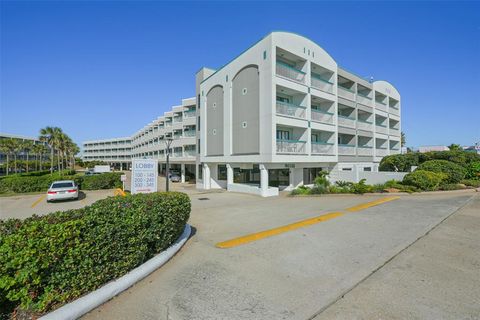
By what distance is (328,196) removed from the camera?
A: 17.2 m

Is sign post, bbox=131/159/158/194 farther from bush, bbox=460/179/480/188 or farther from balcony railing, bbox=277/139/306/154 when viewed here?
bush, bbox=460/179/480/188

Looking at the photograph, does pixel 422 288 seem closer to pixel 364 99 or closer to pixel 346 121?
pixel 346 121

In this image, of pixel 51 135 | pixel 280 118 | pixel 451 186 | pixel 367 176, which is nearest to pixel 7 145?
pixel 51 135

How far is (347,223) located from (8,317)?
946cm

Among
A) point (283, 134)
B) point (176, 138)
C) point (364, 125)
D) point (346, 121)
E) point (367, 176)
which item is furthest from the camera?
point (176, 138)

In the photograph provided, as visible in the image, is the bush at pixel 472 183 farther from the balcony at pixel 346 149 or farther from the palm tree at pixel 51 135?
the palm tree at pixel 51 135

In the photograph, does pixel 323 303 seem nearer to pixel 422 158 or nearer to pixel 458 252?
pixel 458 252

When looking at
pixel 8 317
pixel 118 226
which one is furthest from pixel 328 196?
pixel 8 317

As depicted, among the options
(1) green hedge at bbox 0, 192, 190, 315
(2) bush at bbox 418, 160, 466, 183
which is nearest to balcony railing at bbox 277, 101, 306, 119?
(2) bush at bbox 418, 160, 466, 183

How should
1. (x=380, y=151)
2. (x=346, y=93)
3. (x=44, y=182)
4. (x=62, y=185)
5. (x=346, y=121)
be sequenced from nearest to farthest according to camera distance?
1. (x=62, y=185)
2. (x=44, y=182)
3. (x=346, y=121)
4. (x=346, y=93)
5. (x=380, y=151)

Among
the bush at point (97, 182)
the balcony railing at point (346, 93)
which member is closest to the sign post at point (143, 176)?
the bush at point (97, 182)

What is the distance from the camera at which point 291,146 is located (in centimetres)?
1977

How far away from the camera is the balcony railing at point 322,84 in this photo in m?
22.2

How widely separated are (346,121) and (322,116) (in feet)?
16.6
